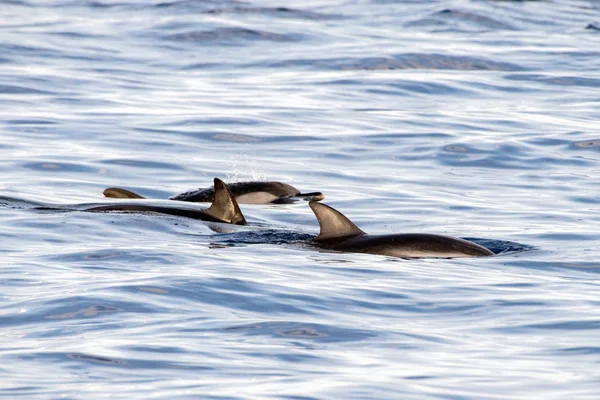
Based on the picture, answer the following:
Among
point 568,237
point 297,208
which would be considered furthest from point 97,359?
point 297,208

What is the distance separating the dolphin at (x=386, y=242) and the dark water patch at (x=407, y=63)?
15519 mm

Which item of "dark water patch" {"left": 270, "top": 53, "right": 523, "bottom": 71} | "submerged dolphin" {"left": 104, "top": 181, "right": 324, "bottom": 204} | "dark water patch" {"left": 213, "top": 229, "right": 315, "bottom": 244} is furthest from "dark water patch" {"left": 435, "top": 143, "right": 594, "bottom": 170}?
"dark water patch" {"left": 270, "top": 53, "right": 523, "bottom": 71}

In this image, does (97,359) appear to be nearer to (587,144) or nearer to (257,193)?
(257,193)

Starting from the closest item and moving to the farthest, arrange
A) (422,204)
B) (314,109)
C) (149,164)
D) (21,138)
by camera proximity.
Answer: (422,204) < (149,164) < (21,138) < (314,109)

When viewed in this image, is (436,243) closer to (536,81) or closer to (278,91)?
(278,91)

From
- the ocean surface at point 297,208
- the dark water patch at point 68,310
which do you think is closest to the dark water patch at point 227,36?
the ocean surface at point 297,208

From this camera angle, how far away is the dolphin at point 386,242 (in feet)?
34.9

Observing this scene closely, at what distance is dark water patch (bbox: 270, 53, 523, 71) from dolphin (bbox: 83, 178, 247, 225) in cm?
1412

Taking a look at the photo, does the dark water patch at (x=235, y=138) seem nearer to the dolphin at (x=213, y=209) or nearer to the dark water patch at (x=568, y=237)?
the dolphin at (x=213, y=209)

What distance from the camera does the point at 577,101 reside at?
2298 cm

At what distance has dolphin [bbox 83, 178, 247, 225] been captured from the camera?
12188 millimetres

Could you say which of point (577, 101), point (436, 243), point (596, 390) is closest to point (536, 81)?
point (577, 101)

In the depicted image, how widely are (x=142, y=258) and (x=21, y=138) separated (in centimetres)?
825

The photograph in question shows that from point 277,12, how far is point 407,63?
9.85 metres
